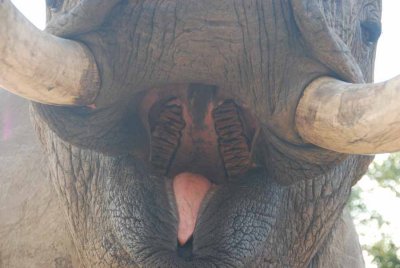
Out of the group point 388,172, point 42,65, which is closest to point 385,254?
point 388,172

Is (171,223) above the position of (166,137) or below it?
below

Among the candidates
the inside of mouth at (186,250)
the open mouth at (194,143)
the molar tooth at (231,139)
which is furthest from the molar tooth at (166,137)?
the inside of mouth at (186,250)

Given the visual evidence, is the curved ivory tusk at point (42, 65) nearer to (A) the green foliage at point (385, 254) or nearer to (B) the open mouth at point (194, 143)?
(B) the open mouth at point (194, 143)

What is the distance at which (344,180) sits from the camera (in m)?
2.69

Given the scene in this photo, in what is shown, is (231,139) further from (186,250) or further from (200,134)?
(186,250)

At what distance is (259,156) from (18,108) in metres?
1.73

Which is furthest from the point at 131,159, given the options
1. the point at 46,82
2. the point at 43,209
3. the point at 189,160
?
the point at 43,209

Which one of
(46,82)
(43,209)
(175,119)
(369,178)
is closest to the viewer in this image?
(46,82)

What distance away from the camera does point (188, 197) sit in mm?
2262

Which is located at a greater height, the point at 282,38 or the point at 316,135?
the point at 282,38

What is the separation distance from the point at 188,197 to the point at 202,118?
24 cm

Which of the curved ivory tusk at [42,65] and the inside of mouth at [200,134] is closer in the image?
the curved ivory tusk at [42,65]

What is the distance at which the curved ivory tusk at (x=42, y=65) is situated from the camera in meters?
1.64

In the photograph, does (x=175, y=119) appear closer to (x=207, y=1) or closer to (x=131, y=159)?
(x=131, y=159)
